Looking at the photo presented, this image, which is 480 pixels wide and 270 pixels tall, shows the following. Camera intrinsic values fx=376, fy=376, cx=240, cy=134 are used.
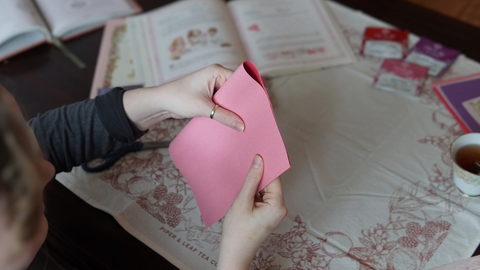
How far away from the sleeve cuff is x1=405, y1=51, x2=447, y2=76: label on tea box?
680 mm

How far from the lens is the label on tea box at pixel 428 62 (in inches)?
35.4

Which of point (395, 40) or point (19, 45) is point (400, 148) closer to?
point (395, 40)

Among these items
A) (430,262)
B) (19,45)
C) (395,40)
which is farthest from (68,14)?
(430,262)

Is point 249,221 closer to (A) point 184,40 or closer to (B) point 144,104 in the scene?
(B) point 144,104

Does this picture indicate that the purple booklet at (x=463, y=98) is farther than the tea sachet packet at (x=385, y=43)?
No

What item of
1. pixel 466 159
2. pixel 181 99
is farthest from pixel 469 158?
pixel 181 99

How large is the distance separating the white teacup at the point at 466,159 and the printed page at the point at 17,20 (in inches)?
40.2

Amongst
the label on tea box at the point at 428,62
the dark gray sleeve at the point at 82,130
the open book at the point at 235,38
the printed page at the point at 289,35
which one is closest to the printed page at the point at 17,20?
the open book at the point at 235,38

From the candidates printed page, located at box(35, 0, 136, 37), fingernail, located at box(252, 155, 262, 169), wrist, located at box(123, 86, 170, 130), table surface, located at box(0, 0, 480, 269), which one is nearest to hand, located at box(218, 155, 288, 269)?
fingernail, located at box(252, 155, 262, 169)

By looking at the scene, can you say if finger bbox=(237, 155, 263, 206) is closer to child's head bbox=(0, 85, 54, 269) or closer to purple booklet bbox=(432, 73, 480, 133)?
child's head bbox=(0, 85, 54, 269)

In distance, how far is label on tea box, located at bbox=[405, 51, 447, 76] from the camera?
2.95 ft

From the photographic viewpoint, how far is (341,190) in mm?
714

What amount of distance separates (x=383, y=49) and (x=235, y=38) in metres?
0.37

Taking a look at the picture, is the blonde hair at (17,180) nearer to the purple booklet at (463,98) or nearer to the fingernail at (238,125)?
the fingernail at (238,125)
